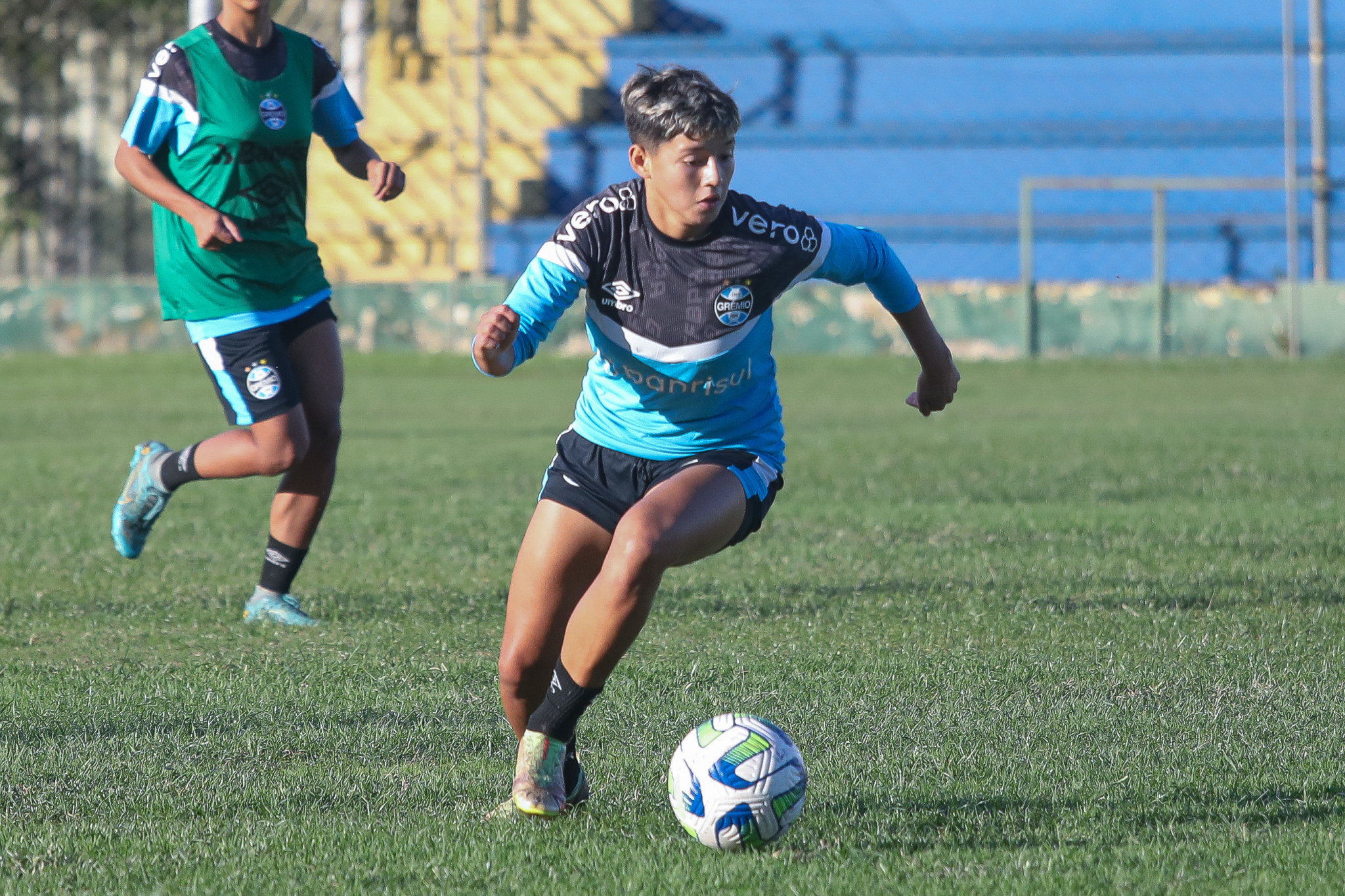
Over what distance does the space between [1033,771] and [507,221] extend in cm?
2261

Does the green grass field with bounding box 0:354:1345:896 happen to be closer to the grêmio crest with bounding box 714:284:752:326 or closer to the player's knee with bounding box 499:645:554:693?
the player's knee with bounding box 499:645:554:693

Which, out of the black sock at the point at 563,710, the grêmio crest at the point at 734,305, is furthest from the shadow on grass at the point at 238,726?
the grêmio crest at the point at 734,305

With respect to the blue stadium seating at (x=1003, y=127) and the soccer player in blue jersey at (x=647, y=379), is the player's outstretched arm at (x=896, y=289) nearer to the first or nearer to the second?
the soccer player in blue jersey at (x=647, y=379)

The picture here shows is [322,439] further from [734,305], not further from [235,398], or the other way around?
[734,305]

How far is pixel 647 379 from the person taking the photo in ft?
12.0

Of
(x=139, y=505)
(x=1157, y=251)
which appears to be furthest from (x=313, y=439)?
(x=1157, y=251)

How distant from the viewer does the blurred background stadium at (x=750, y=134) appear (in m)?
23.3

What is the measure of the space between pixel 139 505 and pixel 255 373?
782mm

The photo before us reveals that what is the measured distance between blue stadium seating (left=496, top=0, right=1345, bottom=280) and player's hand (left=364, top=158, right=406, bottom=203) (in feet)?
62.1

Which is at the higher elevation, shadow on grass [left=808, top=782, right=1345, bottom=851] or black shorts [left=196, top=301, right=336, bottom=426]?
black shorts [left=196, top=301, right=336, bottom=426]

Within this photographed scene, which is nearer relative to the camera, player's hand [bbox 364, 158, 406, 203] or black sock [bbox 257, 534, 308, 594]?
player's hand [bbox 364, 158, 406, 203]

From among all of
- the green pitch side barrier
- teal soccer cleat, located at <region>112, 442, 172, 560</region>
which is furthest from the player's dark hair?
the green pitch side barrier

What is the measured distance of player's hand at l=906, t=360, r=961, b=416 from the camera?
Result: 393 cm

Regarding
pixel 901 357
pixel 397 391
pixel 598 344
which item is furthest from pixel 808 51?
pixel 598 344
